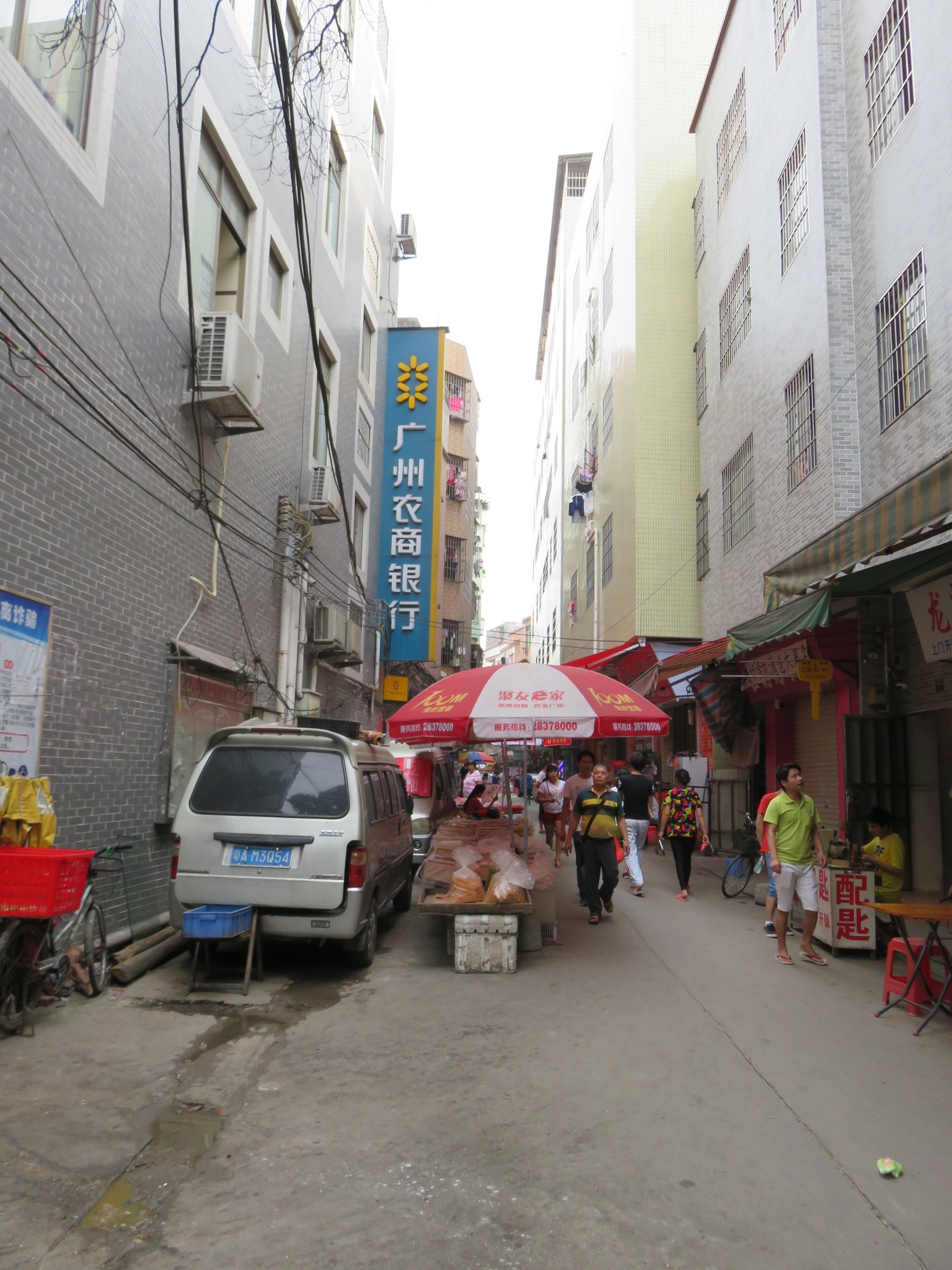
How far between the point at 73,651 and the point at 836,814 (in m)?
9.82

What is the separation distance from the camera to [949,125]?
9.49 metres

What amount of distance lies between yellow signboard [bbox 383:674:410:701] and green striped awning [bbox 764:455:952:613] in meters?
15.4

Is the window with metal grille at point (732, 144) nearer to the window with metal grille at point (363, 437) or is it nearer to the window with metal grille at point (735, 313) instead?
the window with metal grille at point (735, 313)

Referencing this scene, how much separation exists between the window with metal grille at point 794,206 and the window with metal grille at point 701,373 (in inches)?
233

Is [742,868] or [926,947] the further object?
[742,868]

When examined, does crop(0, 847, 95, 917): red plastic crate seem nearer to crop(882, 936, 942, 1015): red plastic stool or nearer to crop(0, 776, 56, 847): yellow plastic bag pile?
crop(0, 776, 56, 847): yellow plastic bag pile

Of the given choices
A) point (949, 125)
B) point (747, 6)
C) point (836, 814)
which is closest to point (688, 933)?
point (836, 814)

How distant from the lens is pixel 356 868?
6.95 m

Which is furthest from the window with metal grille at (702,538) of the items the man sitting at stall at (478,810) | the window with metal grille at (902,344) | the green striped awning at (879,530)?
the green striped awning at (879,530)

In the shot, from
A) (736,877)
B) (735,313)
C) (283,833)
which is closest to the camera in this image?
(283,833)

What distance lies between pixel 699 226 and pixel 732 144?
3.46 metres

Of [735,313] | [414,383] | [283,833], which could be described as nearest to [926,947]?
[283,833]

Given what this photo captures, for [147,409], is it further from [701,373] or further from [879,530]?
[701,373]

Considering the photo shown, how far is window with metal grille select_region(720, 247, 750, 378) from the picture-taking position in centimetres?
1692
